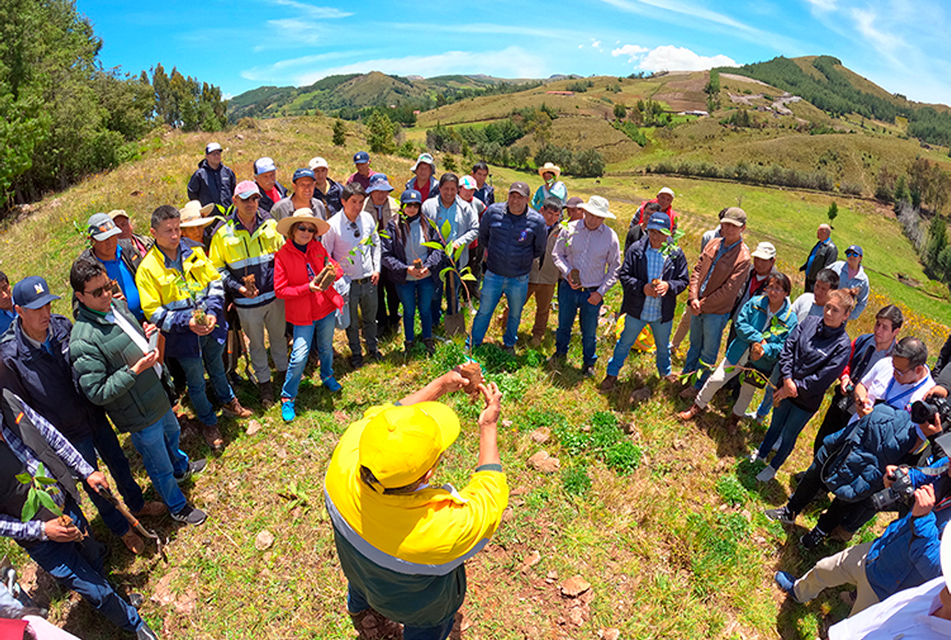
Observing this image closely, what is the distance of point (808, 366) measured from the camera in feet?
16.0

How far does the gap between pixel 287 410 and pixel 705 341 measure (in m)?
5.94

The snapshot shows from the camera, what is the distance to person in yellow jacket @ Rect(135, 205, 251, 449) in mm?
4633

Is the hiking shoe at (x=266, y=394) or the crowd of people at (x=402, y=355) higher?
the crowd of people at (x=402, y=355)

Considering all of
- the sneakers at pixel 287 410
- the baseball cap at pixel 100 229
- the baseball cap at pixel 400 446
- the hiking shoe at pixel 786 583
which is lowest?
the hiking shoe at pixel 786 583

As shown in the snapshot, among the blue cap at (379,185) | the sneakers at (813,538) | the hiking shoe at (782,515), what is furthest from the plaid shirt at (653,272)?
the blue cap at (379,185)

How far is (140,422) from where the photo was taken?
12.9 ft

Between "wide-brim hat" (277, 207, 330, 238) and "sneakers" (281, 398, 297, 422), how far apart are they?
2.12 m

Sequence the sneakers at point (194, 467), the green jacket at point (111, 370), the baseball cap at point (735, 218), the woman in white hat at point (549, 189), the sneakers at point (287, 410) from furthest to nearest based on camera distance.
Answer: the woman in white hat at point (549, 189) < the baseball cap at point (735, 218) < the sneakers at point (287, 410) < the sneakers at point (194, 467) < the green jacket at point (111, 370)

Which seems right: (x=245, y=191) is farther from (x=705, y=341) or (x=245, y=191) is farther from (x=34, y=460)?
(x=705, y=341)

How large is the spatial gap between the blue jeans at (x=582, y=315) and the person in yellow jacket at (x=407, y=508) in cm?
442

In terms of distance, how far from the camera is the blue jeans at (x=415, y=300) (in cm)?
696

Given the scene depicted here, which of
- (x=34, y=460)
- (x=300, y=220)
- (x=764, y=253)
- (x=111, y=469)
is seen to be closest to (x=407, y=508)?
(x=34, y=460)

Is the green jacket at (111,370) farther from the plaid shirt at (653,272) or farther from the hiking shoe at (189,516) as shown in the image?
the plaid shirt at (653,272)

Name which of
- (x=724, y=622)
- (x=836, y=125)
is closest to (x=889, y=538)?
(x=724, y=622)
